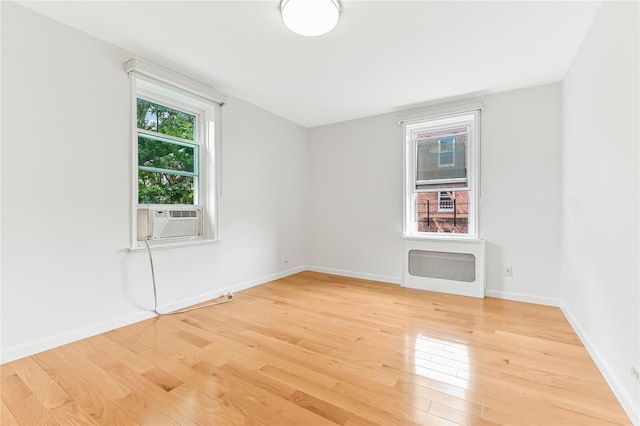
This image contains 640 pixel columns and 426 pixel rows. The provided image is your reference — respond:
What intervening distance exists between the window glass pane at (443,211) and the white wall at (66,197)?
3085 mm

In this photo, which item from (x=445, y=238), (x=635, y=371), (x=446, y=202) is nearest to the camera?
(x=635, y=371)

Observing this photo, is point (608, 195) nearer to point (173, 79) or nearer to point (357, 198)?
point (357, 198)

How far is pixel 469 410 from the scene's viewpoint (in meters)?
1.49

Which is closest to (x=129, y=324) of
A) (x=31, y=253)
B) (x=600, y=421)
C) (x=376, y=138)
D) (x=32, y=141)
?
(x=31, y=253)

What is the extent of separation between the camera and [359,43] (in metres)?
2.45

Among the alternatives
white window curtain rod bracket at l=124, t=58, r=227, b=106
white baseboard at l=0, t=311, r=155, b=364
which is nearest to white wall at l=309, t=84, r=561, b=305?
white window curtain rod bracket at l=124, t=58, r=227, b=106

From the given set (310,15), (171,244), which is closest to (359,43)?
(310,15)

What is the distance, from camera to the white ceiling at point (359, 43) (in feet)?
6.73

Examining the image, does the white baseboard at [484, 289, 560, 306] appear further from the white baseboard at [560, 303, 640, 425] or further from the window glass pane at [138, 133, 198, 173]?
the window glass pane at [138, 133, 198, 173]

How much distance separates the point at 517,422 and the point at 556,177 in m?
2.82

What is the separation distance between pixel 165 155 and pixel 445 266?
3.64m

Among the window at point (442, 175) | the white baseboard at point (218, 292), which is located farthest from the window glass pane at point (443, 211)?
the white baseboard at point (218, 292)

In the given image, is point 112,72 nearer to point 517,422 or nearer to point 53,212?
point 53,212

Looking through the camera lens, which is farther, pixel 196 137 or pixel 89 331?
pixel 196 137
